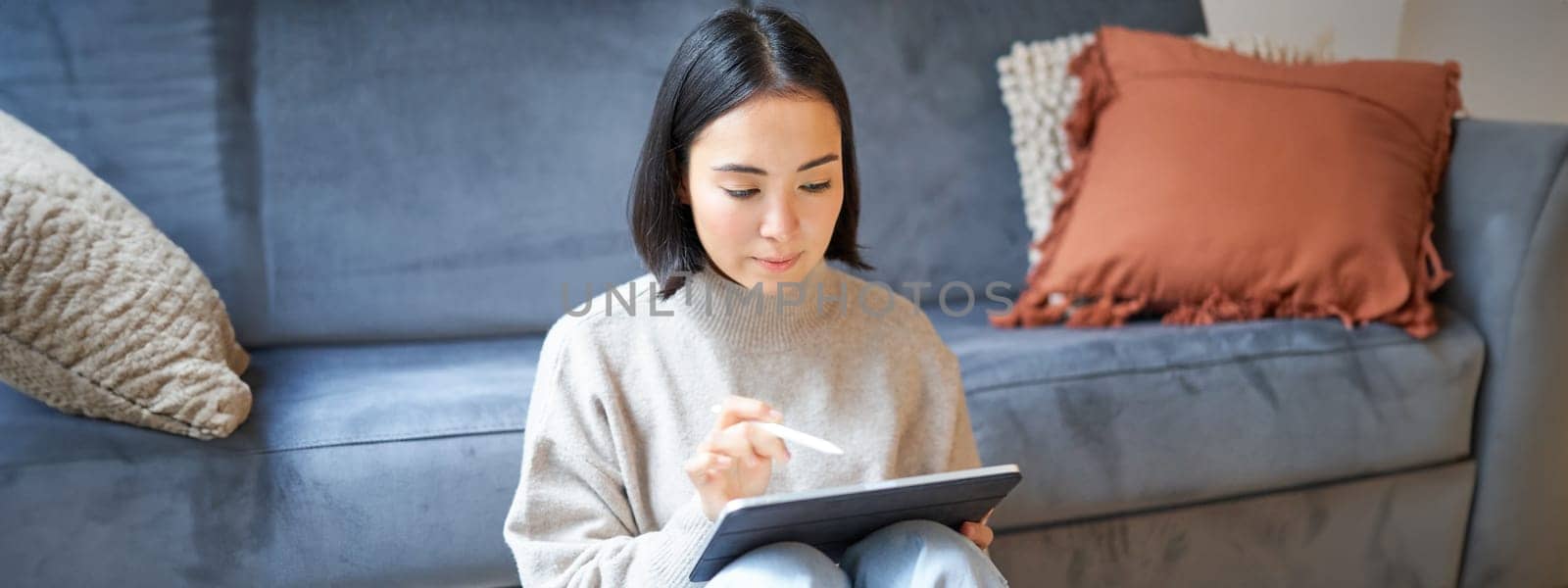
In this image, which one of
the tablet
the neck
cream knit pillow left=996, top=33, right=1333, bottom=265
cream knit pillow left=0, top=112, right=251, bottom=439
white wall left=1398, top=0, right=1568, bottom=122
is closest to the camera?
the tablet

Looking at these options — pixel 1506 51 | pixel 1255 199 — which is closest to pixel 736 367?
pixel 1255 199

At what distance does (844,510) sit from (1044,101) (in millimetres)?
1094

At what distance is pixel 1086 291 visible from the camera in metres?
1.70

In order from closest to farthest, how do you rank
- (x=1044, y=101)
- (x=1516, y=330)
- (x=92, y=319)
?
(x=92, y=319)
(x=1516, y=330)
(x=1044, y=101)

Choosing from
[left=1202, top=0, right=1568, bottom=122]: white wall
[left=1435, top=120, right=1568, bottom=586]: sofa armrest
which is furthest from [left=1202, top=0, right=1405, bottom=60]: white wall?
[left=1435, top=120, right=1568, bottom=586]: sofa armrest

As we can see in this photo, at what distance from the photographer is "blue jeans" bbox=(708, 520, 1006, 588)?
0.86 metres

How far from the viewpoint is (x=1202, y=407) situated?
1.49 m

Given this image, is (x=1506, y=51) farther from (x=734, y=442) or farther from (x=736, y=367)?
(x=734, y=442)

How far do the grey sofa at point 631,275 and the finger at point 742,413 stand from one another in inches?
19.2

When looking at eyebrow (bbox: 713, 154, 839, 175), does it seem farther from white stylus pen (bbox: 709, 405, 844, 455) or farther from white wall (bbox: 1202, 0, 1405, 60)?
white wall (bbox: 1202, 0, 1405, 60)

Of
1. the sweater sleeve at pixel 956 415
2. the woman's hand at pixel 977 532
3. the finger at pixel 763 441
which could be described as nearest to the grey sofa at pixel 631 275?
the sweater sleeve at pixel 956 415

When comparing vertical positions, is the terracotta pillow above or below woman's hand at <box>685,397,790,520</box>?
below

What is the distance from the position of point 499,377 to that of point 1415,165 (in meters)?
1.16

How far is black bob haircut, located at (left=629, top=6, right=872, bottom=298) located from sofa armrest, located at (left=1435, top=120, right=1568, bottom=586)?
3.28 feet
